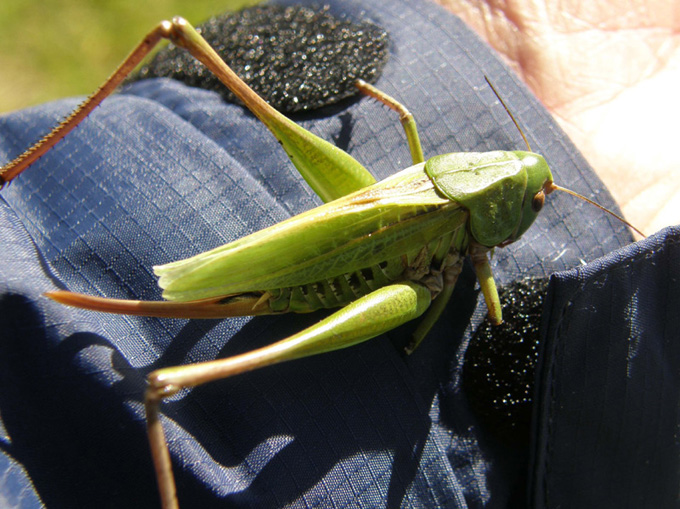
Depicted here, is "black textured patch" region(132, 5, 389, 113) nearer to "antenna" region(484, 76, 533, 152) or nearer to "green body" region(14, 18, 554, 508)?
"green body" region(14, 18, 554, 508)

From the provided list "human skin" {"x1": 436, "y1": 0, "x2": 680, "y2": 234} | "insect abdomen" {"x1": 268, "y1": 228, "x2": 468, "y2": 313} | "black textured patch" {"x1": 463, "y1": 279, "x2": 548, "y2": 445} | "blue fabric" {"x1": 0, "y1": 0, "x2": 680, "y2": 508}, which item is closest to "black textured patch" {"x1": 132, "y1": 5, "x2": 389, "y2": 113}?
"blue fabric" {"x1": 0, "y1": 0, "x2": 680, "y2": 508}

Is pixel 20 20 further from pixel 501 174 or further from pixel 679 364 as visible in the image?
pixel 679 364

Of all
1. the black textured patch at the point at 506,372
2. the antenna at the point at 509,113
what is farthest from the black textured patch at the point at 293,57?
the black textured patch at the point at 506,372

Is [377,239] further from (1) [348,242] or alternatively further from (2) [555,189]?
(2) [555,189]

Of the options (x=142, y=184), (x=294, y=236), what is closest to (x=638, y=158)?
(x=294, y=236)

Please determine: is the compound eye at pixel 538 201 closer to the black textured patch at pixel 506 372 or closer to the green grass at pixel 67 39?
the black textured patch at pixel 506 372
